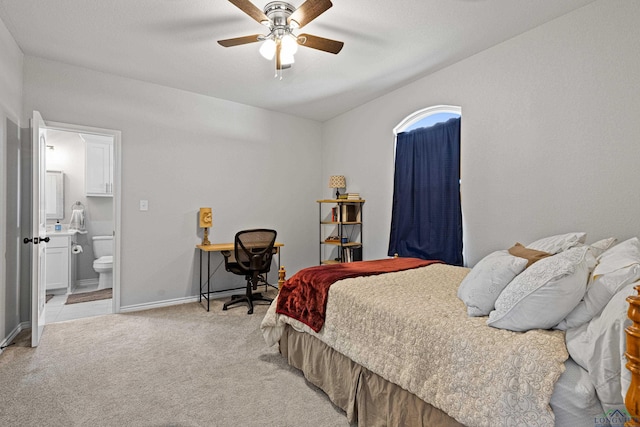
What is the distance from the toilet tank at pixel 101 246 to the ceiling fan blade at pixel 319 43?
4.57 metres

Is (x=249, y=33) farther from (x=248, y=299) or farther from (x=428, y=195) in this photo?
(x=248, y=299)

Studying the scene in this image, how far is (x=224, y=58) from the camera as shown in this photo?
3139mm

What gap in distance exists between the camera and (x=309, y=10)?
205 centimetres

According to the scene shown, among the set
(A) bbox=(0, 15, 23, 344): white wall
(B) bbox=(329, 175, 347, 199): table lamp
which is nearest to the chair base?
(B) bbox=(329, 175, 347, 199): table lamp

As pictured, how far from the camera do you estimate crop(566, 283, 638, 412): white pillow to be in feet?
3.22

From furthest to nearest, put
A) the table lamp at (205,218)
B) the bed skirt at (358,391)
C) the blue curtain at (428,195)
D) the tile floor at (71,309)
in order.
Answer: the table lamp at (205,218) → the tile floor at (71,309) → the blue curtain at (428,195) → the bed skirt at (358,391)

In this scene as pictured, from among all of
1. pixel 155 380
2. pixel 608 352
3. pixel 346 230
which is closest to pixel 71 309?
pixel 155 380

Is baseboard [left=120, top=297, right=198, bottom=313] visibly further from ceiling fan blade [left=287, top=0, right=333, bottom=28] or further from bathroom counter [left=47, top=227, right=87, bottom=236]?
ceiling fan blade [left=287, top=0, right=333, bottom=28]

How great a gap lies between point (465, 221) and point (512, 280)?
1.75 metres

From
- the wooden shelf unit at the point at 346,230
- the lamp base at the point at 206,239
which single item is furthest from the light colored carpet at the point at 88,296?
the wooden shelf unit at the point at 346,230

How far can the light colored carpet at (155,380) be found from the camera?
Answer: 6.04 ft

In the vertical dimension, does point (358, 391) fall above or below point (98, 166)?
below

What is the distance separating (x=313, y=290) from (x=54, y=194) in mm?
4848

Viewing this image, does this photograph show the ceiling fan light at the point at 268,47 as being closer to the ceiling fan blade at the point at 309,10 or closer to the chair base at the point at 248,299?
the ceiling fan blade at the point at 309,10
